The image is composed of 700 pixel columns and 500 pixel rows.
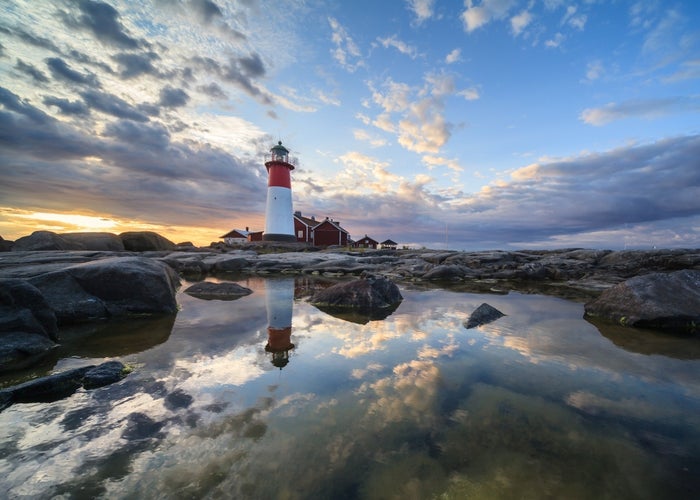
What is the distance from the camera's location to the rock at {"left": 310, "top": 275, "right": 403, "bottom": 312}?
26.2ft

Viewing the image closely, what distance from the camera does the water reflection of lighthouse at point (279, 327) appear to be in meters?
4.50

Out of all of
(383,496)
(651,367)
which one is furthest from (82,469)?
(651,367)

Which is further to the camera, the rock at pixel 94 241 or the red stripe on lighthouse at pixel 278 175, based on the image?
the red stripe on lighthouse at pixel 278 175

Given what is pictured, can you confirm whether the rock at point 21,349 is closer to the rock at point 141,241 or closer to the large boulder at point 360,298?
the large boulder at point 360,298

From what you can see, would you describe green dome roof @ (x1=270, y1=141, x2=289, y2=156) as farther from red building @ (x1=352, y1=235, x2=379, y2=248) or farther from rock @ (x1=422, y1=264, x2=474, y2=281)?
rock @ (x1=422, y1=264, x2=474, y2=281)

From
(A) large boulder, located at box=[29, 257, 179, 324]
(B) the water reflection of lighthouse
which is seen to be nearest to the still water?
(B) the water reflection of lighthouse

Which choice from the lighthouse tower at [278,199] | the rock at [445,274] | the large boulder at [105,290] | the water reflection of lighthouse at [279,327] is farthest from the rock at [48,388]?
the lighthouse tower at [278,199]

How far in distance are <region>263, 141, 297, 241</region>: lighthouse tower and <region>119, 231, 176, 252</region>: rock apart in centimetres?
1472

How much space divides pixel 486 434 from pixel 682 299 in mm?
7081

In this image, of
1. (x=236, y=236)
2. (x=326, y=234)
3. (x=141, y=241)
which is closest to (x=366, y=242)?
(x=326, y=234)

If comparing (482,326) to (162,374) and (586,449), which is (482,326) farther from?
(162,374)

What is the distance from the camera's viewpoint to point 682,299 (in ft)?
21.3

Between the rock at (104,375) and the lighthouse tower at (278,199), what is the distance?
39.9 metres

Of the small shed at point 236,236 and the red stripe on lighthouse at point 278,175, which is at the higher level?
the red stripe on lighthouse at point 278,175
